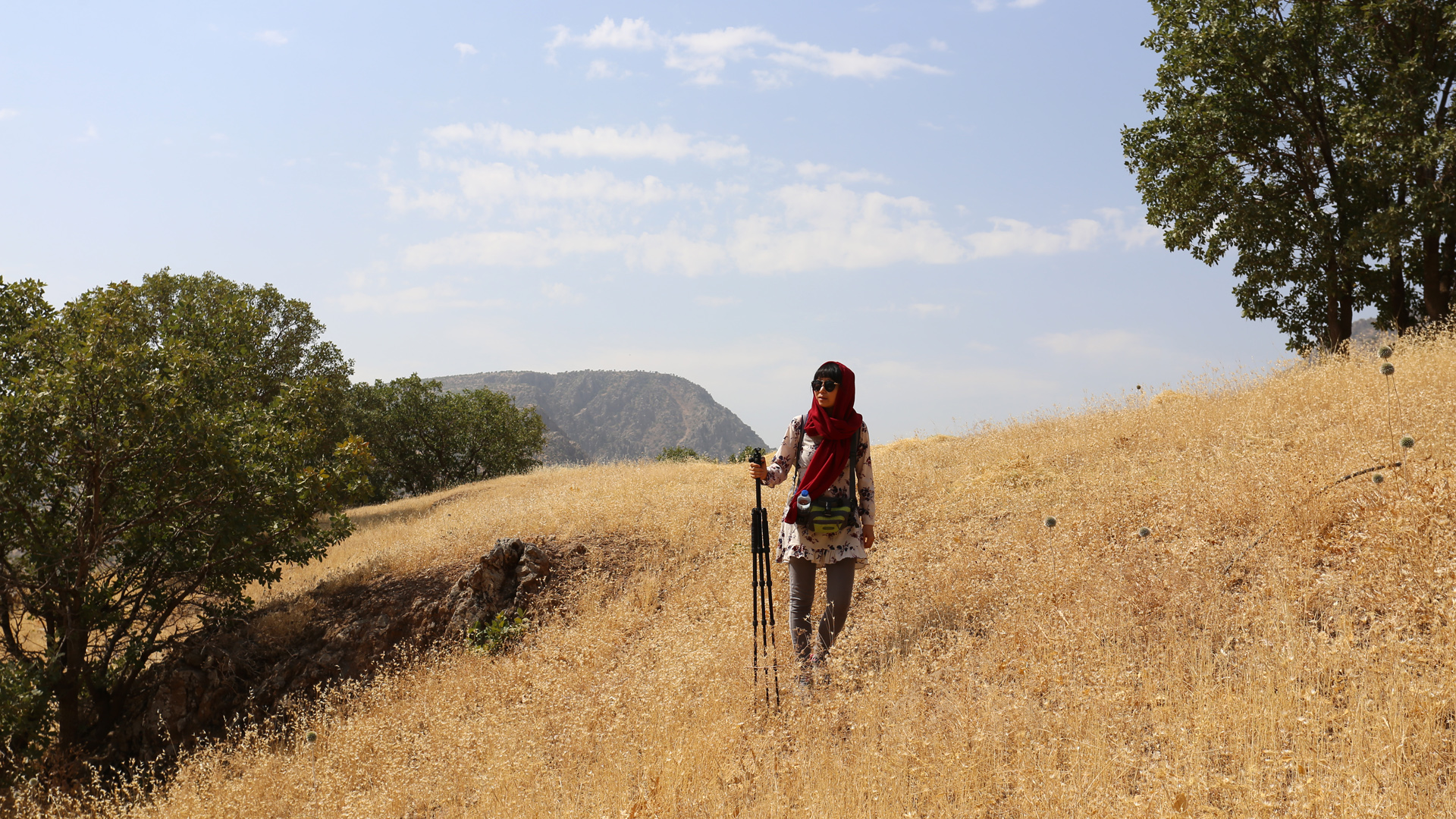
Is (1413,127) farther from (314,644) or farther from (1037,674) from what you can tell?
(314,644)

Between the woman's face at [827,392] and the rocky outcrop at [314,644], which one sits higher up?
the woman's face at [827,392]

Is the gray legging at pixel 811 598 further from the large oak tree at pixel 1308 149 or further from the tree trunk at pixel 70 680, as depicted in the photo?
the large oak tree at pixel 1308 149

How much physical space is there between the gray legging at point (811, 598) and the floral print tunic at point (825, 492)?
74 millimetres

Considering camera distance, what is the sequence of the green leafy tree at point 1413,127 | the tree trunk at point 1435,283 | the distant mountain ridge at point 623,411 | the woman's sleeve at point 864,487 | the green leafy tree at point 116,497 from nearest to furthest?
the woman's sleeve at point 864,487
the green leafy tree at point 116,497
the green leafy tree at point 1413,127
the tree trunk at point 1435,283
the distant mountain ridge at point 623,411

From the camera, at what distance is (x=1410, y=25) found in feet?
48.2

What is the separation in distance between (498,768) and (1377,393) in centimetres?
1064

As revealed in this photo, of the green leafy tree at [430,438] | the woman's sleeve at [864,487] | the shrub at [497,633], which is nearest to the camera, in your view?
the woman's sleeve at [864,487]

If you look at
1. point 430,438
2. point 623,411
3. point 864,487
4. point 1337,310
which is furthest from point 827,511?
point 623,411

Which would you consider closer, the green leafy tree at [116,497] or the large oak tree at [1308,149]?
the green leafy tree at [116,497]

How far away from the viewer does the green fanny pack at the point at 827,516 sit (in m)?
5.35

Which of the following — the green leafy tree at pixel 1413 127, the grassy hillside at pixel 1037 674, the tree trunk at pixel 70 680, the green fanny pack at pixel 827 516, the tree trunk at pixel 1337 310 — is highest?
the green leafy tree at pixel 1413 127

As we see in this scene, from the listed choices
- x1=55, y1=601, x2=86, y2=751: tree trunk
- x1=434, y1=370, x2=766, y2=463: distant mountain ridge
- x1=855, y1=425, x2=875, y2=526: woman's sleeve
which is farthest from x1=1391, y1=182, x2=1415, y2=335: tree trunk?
x1=434, y1=370, x2=766, y2=463: distant mountain ridge

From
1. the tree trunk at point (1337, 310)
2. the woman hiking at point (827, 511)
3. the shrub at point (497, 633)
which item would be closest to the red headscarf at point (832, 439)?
the woman hiking at point (827, 511)

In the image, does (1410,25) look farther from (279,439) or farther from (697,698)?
(279,439)
